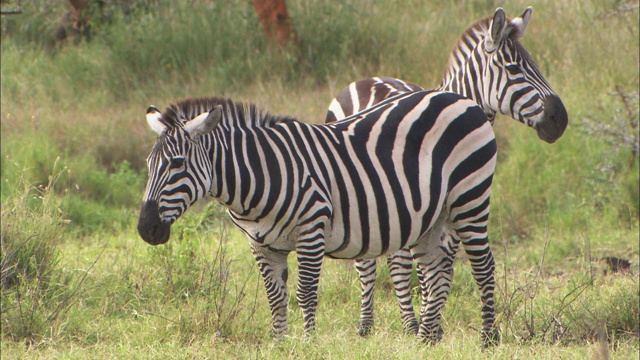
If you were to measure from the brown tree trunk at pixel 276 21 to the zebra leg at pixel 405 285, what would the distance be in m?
6.60

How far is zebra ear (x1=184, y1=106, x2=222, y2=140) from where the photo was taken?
4598mm

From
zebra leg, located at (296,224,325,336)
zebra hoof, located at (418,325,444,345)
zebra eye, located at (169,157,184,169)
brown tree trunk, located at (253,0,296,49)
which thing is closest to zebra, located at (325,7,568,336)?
zebra hoof, located at (418,325,444,345)

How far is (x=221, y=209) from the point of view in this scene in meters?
7.82

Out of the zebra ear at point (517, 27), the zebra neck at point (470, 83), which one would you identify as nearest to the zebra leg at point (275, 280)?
the zebra neck at point (470, 83)

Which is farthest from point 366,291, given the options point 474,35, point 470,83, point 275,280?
point 474,35

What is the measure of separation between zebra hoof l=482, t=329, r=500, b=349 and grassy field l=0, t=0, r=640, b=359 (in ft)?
0.38

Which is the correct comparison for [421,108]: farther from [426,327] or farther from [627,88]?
[627,88]

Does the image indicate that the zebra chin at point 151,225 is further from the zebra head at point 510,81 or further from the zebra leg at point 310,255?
the zebra head at point 510,81

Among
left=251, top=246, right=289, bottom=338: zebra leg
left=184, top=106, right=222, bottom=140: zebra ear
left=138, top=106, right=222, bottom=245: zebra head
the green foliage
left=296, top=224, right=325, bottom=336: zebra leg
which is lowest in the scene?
the green foliage

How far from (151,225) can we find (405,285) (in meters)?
2.29

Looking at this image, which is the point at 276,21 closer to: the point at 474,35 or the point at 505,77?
the point at 474,35

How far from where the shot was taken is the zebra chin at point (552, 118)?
18.8ft

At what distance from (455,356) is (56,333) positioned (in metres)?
2.50

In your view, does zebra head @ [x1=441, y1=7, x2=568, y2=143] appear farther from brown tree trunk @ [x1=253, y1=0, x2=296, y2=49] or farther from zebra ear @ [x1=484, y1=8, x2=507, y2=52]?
brown tree trunk @ [x1=253, y1=0, x2=296, y2=49]
